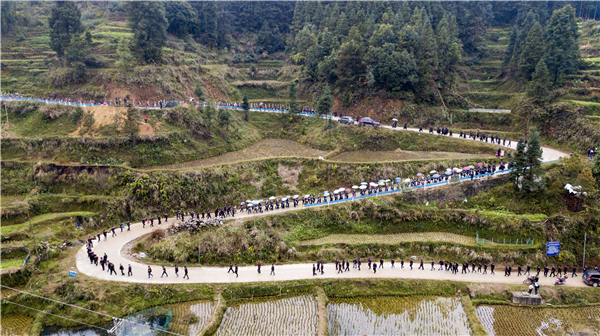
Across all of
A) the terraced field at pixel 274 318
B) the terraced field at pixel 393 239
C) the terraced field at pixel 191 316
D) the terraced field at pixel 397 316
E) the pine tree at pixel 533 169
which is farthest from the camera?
the pine tree at pixel 533 169

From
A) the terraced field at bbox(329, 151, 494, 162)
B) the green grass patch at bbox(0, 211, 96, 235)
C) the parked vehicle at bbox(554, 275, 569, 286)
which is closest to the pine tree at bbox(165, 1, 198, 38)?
the terraced field at bbox(329, 151, 494, 162)

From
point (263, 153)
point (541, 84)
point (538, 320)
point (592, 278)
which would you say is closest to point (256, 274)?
point (538, 320)

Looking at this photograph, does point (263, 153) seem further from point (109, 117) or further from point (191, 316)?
point (191, 316)

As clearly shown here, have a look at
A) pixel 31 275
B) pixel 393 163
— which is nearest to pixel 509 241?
pixel 393 163

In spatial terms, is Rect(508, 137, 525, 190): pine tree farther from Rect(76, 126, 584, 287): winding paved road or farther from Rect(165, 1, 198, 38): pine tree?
Rect(165, 1, 198, 38): pine tree

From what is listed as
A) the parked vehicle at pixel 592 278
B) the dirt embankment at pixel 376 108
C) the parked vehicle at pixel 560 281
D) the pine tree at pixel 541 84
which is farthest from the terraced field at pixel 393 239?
the pine tree at pixel 541 84

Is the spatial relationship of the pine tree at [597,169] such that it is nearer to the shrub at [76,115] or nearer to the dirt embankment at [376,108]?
the dirt embankment at [376,108]

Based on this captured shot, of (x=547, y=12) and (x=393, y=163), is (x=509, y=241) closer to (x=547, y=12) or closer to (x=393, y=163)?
(x=393, y=163)
